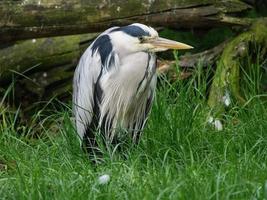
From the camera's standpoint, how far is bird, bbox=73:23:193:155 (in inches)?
189

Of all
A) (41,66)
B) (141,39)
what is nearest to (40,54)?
(41,66)

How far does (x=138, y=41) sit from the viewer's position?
4.77 m

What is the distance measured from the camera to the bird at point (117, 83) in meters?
4.79

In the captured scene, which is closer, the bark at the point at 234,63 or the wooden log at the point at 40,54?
the bark at the point at 234,63

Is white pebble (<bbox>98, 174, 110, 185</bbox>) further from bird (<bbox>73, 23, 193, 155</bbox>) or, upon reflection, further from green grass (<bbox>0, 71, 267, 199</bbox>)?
bird (<bbox>73, 23, 193, 155</bbox>)

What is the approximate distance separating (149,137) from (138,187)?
108 cm

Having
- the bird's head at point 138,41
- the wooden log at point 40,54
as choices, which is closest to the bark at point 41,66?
the wooden log at point 40,54

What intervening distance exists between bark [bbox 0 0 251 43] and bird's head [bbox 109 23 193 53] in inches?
35.6

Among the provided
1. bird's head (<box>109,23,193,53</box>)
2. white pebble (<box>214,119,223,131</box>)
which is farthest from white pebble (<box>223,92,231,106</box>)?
bird's head (<box>109,23,193,53</box>)

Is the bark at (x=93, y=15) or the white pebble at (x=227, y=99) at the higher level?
the bark at (x=93, y=15)

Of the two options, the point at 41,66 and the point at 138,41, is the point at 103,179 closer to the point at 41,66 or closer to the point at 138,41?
the point at 138,41

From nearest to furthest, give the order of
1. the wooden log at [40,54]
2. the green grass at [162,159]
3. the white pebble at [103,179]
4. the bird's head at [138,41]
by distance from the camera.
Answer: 1. the green grass at [162,159]
2. the white pebble at [103,179]
3. the bird's head at [138,41]
4. the wooden log at [40,54]

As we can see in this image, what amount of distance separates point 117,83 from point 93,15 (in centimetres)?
97

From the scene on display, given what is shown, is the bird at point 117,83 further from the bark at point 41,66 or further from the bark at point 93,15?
the bark at point 41,66
